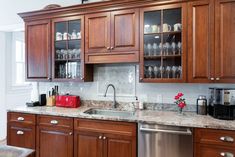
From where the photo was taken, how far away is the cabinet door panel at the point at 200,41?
223 cm

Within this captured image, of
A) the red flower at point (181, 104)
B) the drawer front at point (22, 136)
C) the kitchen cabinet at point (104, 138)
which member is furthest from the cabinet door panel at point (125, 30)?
the drawer front at point (22, 136)

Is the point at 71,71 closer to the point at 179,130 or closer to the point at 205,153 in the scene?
the point at 179,130

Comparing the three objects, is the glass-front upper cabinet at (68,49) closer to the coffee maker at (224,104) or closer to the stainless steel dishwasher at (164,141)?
the stainless steel dishwasher at (164,141)

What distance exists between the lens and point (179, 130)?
204cm

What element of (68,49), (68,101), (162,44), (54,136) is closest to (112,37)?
(162,44)

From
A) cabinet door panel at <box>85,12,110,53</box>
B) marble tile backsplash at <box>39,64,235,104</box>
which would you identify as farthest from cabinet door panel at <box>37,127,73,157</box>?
cabinet door panel at <box>85,12,110,53</box>

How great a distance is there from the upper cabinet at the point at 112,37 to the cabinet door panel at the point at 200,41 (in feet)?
2.17

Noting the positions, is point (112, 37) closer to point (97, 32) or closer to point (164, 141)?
point (97, 32)

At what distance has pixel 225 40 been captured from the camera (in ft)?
7.18

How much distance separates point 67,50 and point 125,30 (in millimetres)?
987

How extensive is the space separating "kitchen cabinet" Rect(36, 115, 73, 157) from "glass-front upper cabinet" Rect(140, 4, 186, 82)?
1199mm

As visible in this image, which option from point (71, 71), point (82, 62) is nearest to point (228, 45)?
point (82, 62)

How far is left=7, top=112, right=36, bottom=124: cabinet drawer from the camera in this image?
108 inches

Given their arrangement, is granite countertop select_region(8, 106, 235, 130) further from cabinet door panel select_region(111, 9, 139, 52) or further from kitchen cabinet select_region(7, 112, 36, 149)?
cabinet door panel select_region(111, 9, 139, 52)
